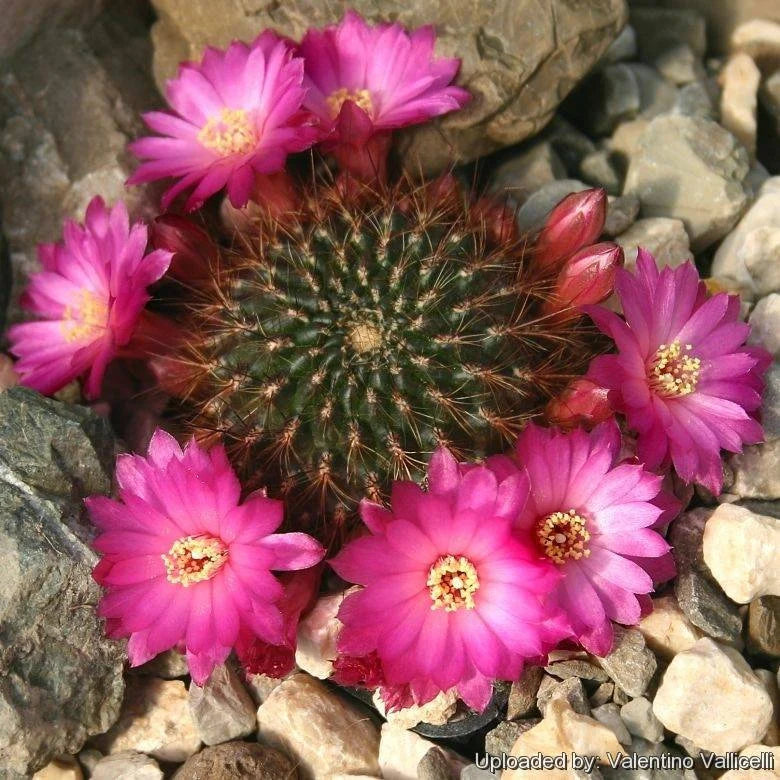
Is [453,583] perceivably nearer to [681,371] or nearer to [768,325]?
[681,371]

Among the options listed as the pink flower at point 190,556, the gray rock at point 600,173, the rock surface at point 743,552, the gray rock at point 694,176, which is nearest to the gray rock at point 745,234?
the gray rock at point 694,176

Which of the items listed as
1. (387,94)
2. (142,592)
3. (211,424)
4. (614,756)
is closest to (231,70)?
(387,94)

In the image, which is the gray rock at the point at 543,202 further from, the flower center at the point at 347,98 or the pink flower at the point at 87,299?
the pink flower at the point at 87,299

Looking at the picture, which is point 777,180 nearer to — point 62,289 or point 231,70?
point 231,70

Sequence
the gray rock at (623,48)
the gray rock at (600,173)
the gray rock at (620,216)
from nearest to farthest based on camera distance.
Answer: the gray rock at (620,216) < the gray rock at (600,173) < the gray rock at (623,48)

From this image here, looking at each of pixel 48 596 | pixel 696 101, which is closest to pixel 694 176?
pixel 696 101

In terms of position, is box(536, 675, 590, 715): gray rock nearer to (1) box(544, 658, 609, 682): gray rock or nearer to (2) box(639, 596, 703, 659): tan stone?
(1) box(544, 658, 609, 682): gray rock

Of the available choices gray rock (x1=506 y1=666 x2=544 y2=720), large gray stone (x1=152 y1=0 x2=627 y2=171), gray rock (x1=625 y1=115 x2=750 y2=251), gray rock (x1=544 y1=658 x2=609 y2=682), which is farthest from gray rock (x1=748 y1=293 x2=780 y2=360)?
gray rock (x1=506 y1=666 x2=544 y2=720)
